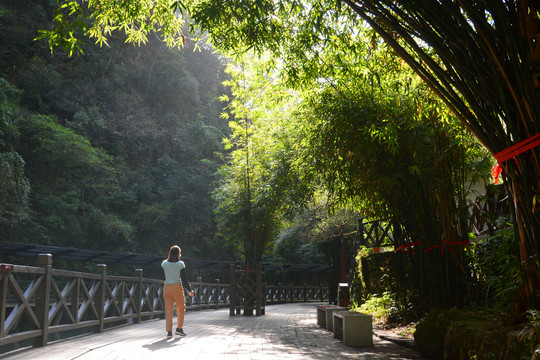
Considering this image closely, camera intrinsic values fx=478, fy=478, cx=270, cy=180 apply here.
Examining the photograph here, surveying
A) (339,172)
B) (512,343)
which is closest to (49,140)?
(339,172)

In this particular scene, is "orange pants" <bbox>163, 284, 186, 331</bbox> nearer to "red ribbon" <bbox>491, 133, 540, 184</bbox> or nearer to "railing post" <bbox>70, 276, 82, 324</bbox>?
"railing post" <bbox>70, 276, 82, 324</bbox>

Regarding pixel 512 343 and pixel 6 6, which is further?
pixel 6 6

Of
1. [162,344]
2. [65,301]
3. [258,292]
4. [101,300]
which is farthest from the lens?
[258,292]

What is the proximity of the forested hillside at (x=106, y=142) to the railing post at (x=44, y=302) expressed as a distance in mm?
10883

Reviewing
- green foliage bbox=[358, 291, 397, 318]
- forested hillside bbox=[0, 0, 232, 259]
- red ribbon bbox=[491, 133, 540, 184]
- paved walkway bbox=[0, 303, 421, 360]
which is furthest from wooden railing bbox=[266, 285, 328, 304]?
red ribbon bbox=[491, 133, 540, 184]

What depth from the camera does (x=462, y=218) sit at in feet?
16.9

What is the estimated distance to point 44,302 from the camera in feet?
17.0

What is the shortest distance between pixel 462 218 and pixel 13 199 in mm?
14386

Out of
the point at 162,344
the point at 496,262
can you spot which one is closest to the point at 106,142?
the point at 162,344

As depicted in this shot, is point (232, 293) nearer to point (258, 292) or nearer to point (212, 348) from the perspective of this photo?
point (258, 292)

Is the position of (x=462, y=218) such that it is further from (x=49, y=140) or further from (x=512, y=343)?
(x=49, y=140)

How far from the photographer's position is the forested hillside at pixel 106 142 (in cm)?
1778

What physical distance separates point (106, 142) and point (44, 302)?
18.1 metres

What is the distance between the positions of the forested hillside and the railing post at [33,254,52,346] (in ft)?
35.7
